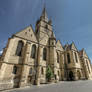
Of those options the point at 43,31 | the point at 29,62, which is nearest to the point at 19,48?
the point at 29,62

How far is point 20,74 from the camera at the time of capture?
44.4ft

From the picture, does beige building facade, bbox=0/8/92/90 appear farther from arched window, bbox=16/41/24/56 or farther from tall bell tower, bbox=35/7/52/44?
tall bell tower, bbox=35/7/52/44

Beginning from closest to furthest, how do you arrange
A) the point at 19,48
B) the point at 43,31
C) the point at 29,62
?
1. the point at 29,62
2. the point at 19,48
3. the point at 43,31

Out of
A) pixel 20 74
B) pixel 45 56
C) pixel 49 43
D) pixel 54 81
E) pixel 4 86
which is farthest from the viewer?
pixel 49 43

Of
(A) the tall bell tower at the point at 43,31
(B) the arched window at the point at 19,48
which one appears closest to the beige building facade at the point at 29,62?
(B) the arched window at the point at 19,48

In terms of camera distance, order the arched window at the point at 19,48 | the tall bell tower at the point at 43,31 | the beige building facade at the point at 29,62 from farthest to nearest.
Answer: the tall bell tower at the point at 43,31, the arched window at the point at 19,48, the beige building facade at the point at 29,62

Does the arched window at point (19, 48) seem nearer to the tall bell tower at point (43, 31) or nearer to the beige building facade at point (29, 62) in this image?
the beige building facade at point (29, 62)

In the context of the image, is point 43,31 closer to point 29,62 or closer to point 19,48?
point 19,48

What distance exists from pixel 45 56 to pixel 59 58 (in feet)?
21.6

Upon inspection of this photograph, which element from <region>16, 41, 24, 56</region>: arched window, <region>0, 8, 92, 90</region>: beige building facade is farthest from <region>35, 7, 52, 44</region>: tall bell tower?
<region>16, 41, 24, 56</region>: arched window

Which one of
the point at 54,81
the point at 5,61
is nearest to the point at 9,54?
the point at 5,61

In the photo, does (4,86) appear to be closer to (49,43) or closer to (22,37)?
(22,37)

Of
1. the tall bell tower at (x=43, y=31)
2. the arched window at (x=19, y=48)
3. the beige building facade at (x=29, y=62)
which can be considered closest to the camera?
the beige building facade at (x=29, y=62)

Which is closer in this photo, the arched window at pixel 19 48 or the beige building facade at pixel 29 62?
the beige building facade at pixel 29 62
